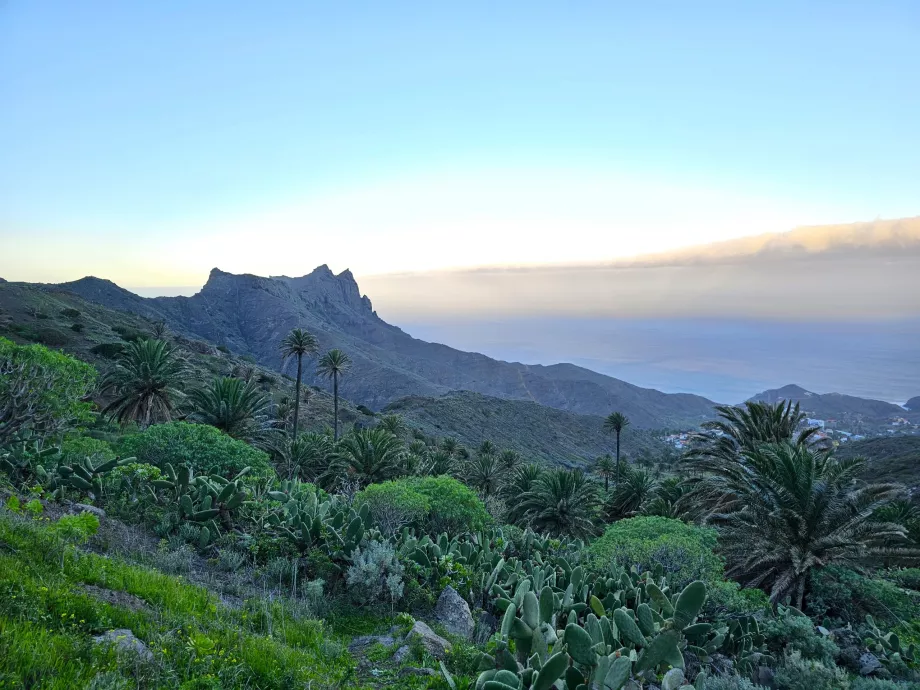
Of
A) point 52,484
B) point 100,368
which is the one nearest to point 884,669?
point 52,484

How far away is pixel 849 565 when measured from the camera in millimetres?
13172

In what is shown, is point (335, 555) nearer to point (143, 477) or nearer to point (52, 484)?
point (143, 477)

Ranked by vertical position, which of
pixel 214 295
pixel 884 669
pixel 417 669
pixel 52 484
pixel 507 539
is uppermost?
pixel 214 295

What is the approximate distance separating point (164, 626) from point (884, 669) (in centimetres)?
1105

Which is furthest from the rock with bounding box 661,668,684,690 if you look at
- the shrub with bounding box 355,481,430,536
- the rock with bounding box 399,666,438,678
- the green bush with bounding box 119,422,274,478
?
the green bush with bounding box 119,422,274,478

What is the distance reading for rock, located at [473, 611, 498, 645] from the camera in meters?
8.73

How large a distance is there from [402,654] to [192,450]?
1526 centimetres

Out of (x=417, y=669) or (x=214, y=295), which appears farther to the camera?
(x=214, y=295)

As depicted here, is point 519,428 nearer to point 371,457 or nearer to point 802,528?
point 371,457

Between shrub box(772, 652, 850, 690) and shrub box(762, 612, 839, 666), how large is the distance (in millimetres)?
1232

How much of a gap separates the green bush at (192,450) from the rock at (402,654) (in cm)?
1323

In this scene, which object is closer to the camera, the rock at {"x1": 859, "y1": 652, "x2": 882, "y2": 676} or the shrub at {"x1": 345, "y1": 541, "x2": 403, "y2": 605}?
the rock at {"x1": 859, "y1": 652, "x2": 882, "y2": 676}

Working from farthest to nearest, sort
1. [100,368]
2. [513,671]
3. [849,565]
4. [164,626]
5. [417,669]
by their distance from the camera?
[100,368], [849,565], [417,669], [513,671], [164,626]

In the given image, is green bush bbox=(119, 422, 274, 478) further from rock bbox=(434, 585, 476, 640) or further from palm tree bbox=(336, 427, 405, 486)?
rock bbox=(434, 585, 476, 640)
